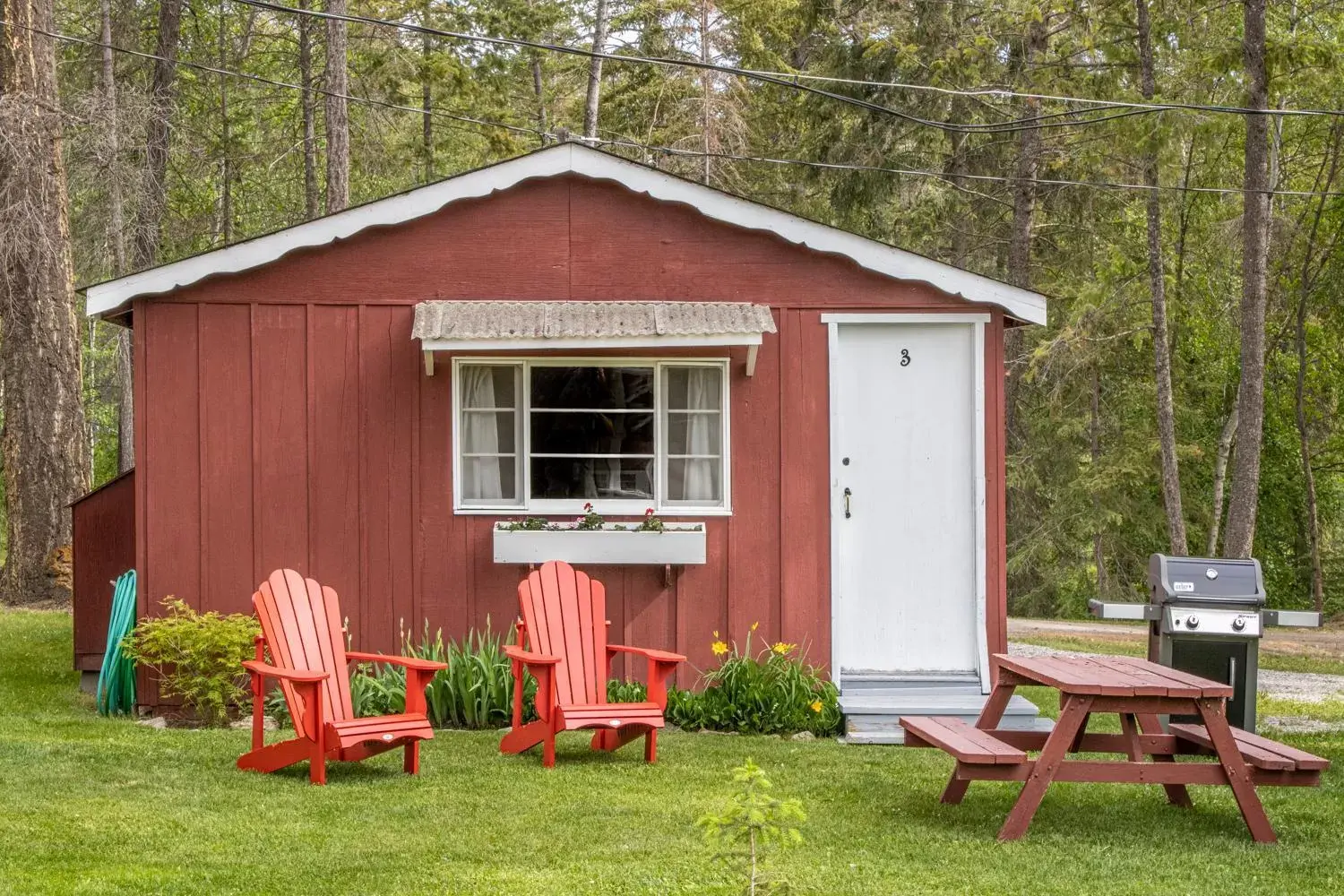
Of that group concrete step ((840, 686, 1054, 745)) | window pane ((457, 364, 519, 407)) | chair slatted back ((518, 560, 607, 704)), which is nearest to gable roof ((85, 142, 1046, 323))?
window pane ((457, 364, 519, 407))

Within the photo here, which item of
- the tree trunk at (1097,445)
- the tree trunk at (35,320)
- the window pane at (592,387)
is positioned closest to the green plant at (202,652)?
the window pane at (592,387)

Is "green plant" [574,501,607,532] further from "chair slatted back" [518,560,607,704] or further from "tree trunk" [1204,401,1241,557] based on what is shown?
"tree trunk" [1204,401,1241,557]

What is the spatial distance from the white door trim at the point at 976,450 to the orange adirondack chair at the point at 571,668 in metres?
1.66

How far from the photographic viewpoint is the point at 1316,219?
61.9 ft

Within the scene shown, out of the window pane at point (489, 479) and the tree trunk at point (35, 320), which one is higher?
the tree trunk at point (35, 320)

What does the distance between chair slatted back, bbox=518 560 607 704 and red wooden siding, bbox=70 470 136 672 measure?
3509 millimetres

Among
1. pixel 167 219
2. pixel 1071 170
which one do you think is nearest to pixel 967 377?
pixel 1071 170

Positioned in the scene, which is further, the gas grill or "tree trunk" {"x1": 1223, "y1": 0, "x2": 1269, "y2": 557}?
"tree trunk" {"x1": 1223, "y1": 0, "x2": 1269, "y2": 557}

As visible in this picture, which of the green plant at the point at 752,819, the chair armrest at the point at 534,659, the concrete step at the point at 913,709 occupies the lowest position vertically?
the concrete step at the point at 913,709

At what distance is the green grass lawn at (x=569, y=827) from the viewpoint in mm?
4754

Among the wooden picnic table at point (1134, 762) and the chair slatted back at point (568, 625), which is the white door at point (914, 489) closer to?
the chair slatted back at point (568, 625)

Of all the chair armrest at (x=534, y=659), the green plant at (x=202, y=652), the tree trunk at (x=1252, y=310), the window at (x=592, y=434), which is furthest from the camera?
the tree trunk at (x=1252, y=310)

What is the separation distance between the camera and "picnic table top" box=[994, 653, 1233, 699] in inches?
208

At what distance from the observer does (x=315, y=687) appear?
6184 mm
